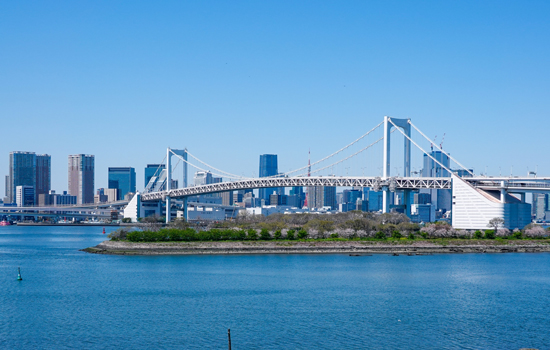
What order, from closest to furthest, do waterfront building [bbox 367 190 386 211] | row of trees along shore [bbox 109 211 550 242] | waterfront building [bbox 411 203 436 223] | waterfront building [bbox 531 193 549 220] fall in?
row of trees along shore [bbox 109 211 550 242]
waterfront building [bbox 411 203 436 223]
waterfront building [bbox 531 193 549 220]
waterfront building [bbox 367 190 386 211]

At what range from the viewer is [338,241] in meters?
31.5

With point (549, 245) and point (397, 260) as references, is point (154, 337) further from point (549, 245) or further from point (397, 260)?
point (549, 245)

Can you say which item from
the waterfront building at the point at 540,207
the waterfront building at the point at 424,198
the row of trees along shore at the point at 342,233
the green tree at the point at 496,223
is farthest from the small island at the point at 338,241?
the waterfront building at the point at 540,207

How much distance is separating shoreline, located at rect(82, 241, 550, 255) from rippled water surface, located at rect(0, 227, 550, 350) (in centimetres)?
279

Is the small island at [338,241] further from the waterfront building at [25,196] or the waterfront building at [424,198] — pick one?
the waterfront building at [25,196]

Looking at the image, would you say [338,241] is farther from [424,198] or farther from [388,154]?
[424,198]

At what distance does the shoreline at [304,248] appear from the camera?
96.3 ft

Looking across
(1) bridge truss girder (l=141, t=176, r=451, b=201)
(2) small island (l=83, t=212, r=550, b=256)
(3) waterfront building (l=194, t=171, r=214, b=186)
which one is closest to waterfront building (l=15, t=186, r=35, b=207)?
(3) waterfront building (l=194, t=171, r=214, b=186)

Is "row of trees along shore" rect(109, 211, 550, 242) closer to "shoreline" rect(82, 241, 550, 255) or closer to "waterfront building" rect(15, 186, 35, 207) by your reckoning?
"shoreline" rect(82, 241, 550, 255)

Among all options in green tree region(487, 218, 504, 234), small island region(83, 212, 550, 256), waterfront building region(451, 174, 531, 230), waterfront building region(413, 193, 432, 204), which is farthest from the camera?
waterfront building region(413, 193, 432, 204)

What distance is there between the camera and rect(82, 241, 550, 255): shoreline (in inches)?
1156

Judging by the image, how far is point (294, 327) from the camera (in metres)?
13.8

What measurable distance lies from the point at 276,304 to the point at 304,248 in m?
14.1

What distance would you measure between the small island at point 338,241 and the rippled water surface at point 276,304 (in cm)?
335
